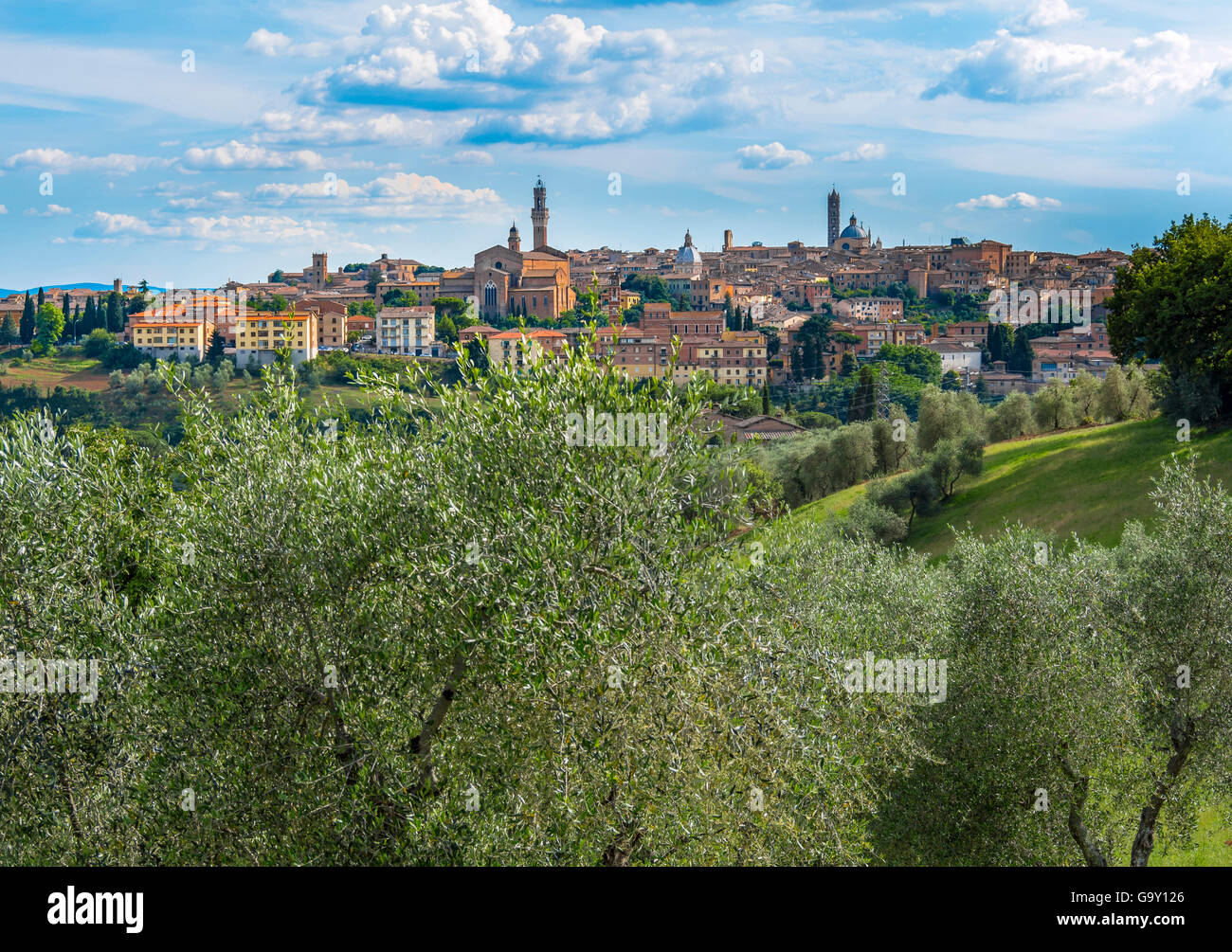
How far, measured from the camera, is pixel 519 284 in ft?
548

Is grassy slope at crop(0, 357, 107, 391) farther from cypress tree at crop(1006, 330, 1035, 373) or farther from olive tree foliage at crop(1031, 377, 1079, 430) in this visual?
cypress tree at crop(1006, 330, 1035, 373)

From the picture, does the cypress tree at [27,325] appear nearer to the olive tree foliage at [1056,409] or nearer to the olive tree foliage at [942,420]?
the olive tree foliage at [942,420]

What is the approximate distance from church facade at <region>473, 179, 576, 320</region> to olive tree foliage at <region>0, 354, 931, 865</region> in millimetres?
149016

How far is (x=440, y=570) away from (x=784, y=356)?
127 metres

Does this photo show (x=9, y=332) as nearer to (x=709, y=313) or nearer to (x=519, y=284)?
(x=519, y=284)

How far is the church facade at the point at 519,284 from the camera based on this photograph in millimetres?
162625

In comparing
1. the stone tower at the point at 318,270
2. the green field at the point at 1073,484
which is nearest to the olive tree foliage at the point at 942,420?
the green field at the point at 1073,484

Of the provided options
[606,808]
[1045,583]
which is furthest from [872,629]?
[606,808]

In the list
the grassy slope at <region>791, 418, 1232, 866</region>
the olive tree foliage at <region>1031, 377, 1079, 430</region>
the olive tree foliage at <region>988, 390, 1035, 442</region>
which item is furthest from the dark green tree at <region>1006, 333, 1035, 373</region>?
the grassy slope at <region>791, 418, 1232, 866</region>

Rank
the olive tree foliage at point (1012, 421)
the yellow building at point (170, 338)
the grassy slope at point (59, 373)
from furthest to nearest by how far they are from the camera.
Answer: the yellow building at point (170, 338)
the grassy slope at point (59, 373)
the olive tree foliage at point (1012, 421)

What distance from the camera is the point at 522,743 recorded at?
8.45 metres

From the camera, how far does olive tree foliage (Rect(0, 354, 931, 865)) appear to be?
26.4 feet

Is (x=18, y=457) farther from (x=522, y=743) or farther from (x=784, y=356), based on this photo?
(x=784, y=356)

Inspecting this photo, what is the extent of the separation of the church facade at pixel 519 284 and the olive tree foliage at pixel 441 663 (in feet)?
489
